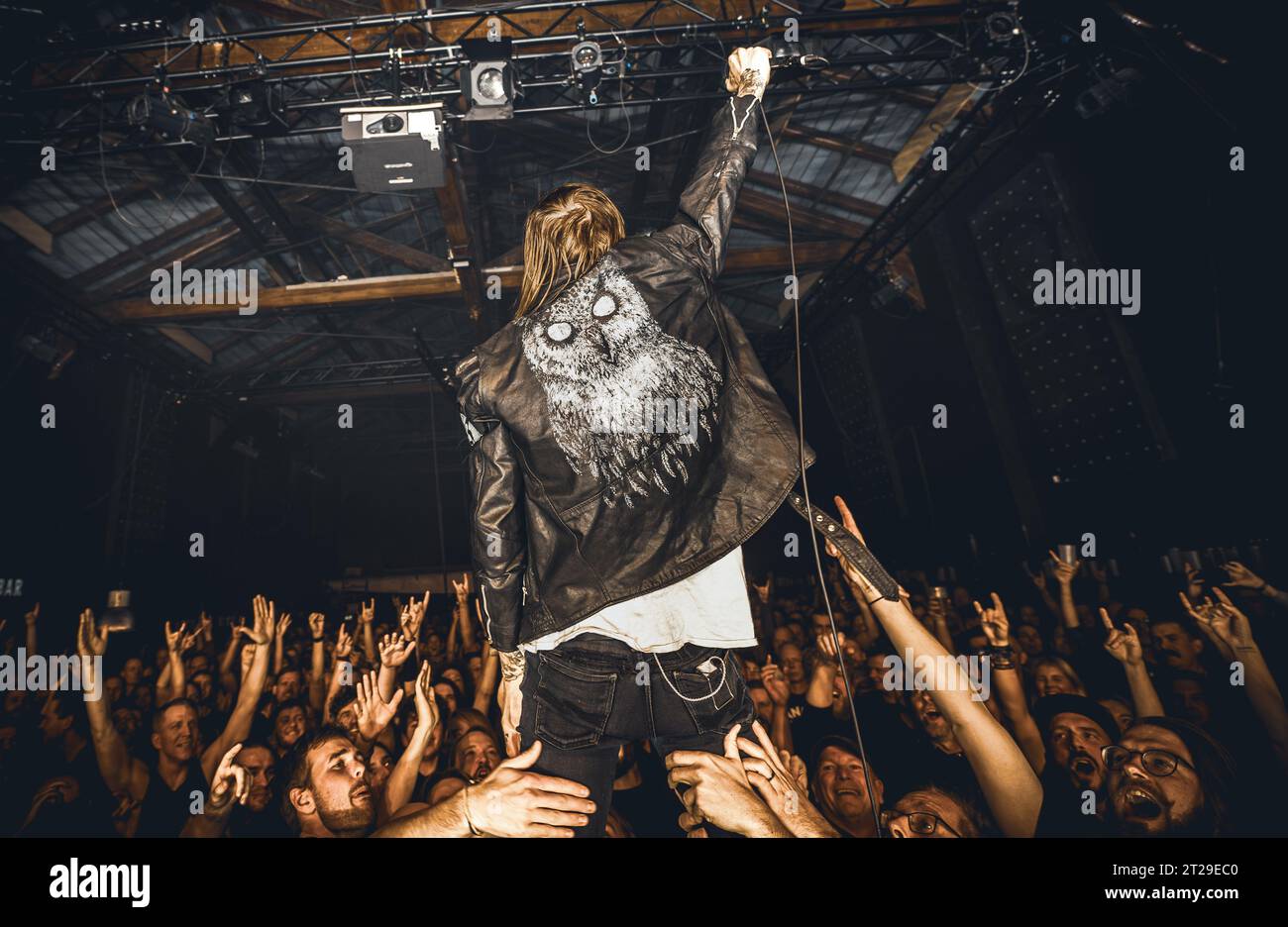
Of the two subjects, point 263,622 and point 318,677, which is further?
point 318,677

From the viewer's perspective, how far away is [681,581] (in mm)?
1468

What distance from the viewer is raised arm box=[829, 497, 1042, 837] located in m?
1.90

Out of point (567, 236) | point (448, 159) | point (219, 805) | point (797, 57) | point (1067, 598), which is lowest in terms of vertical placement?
point (219, 805)

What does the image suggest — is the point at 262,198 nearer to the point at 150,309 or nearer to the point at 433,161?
the point at 150,309

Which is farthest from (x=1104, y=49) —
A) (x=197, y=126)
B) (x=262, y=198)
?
(x=262, y=198)

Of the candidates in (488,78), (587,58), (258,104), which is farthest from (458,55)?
(258,104)

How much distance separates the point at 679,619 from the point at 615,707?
0.77ft

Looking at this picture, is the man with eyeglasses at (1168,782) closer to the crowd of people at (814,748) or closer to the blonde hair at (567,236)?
the crowd of people at (814,748)

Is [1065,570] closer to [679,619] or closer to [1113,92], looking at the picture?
[1113,92]

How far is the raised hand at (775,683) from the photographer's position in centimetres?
425

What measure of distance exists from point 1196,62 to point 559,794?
606 cm

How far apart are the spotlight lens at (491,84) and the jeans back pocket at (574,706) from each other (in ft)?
16.1

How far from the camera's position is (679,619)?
4.66 feet

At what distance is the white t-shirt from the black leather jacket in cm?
5
